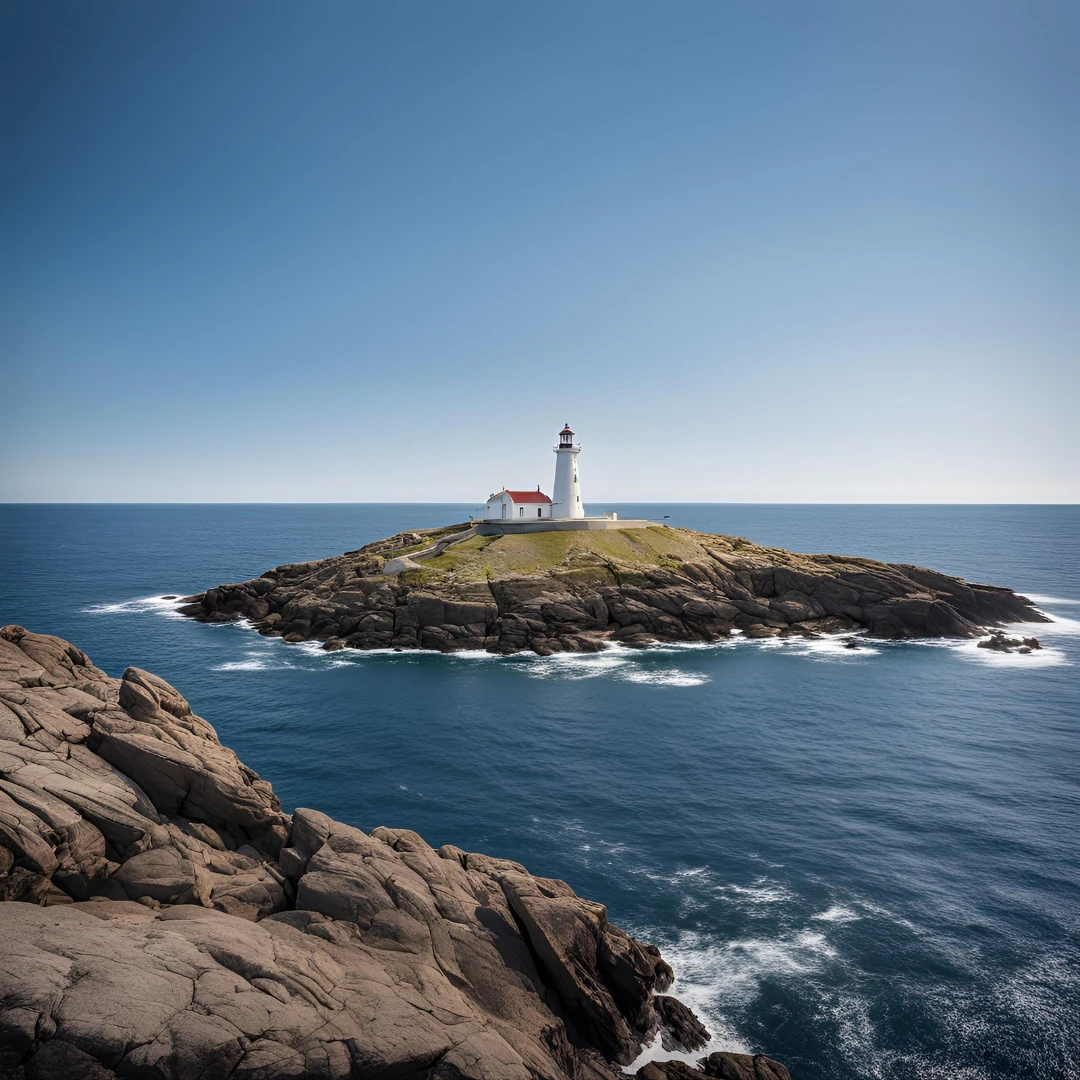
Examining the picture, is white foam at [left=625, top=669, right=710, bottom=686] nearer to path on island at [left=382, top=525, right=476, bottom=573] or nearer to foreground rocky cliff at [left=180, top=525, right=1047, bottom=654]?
foreground rocky cliff at [left=180, top=525, right=1047, bottom=654]

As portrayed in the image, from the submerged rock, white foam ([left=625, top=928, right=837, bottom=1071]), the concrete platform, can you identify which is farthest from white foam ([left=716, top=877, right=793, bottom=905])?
the concrete platform

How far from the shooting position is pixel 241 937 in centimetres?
1938

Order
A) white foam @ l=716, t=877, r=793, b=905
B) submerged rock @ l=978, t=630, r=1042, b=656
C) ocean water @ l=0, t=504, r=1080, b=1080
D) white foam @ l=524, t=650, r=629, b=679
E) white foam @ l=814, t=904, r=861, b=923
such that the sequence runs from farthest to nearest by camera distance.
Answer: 1. submerged rock @ l=978, t=630, r=1042, b=656
2. white foam @ l=524, t=650, r=629, b=679
3. white foam @ l=716, t=877, r=793, b=905
4. white foam @ l=814, t=904, r=861, b=923
5. ocean water @ l=0, t=504, r=1080, b=1080

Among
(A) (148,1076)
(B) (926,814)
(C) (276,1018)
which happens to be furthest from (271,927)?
(B) (926,814)

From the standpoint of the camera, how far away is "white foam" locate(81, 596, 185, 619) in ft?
334

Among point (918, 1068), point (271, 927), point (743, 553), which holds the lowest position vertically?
point (918, 1068)

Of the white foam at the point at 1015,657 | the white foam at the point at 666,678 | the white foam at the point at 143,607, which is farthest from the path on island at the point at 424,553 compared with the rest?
the white foam at the point at 1015,657

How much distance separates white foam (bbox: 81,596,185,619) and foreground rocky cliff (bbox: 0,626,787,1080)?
263ft

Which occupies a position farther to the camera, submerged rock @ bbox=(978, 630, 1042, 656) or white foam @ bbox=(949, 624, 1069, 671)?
submerged rock @ bbox=(978, 630, 1042, 656)

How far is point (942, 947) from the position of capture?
2994 cm

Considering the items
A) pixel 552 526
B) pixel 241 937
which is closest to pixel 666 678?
pixel 552 526

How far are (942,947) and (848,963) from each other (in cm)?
499

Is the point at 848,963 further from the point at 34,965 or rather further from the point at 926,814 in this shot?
the point at 34,965

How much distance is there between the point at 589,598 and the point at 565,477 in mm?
33286
